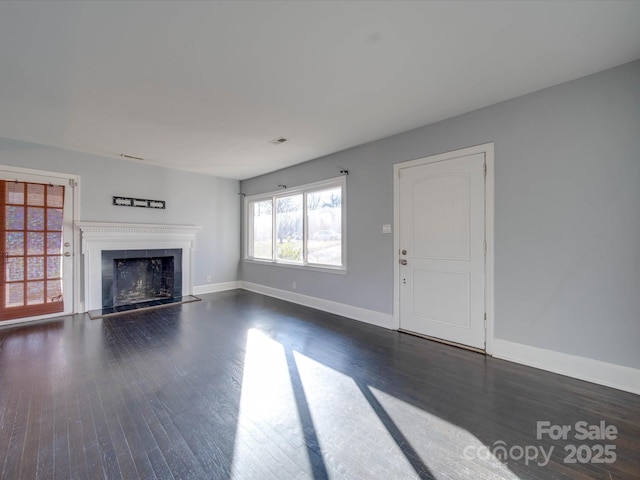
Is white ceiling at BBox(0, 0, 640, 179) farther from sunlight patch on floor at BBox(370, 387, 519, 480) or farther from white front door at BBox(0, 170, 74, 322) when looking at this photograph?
sunlight patch on floor at BBox(370, 387, 519, 480)

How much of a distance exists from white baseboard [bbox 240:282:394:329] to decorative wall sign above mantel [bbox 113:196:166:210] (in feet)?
8.24

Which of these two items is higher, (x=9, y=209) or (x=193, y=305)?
Answer: (x=9, y=209)

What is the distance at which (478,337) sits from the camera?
3105 millimetres

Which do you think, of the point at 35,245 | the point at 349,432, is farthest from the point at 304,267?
the point at 35,245

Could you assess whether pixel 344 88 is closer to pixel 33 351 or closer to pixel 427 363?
pixel 427 363

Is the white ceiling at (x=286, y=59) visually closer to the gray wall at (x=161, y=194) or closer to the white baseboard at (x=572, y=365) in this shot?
the gray wall at (x=161, y=194)

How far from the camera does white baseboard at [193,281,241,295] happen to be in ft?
20.0

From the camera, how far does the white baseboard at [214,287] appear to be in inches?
240

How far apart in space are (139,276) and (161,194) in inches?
64.4

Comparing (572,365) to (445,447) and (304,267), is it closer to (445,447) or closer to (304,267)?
(445,447)

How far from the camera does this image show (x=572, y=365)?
2535mm

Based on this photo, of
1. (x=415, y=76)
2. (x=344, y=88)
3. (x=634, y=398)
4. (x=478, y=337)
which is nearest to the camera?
(x=634, y=398)

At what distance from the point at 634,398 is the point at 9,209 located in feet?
23.7

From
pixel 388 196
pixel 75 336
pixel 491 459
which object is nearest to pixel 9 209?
pixel 75 336
